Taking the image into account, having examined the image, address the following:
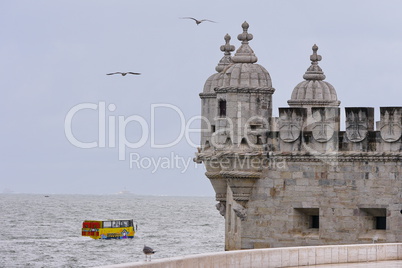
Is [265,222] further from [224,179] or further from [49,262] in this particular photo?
[49,262]

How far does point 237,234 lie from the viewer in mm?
39594

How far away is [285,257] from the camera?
100 feet

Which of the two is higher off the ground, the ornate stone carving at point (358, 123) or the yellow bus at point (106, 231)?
the ornate stone carving at point (358, 123)

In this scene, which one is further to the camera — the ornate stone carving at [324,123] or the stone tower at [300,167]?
the ornate stone carving at [324,123]

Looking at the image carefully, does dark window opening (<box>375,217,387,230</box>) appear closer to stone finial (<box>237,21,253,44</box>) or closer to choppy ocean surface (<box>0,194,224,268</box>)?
stone finial (<box>237,21,253,44</box>)

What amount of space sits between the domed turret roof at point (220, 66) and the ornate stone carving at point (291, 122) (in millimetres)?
6758

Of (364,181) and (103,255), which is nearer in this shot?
(364,181)

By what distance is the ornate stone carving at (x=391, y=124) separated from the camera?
1467 inches

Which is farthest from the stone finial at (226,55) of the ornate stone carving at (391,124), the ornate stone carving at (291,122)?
the ornate stone carving at (391,124)

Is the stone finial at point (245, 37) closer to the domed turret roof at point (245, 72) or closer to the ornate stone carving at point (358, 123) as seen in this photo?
the domed turret roof at point (245, 72)

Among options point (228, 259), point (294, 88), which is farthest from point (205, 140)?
point (228, 259)

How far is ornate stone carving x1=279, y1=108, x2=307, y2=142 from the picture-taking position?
3847 cm

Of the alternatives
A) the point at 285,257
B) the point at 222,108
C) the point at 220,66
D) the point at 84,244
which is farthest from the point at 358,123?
the point at 84,244

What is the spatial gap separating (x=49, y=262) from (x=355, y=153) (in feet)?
152
